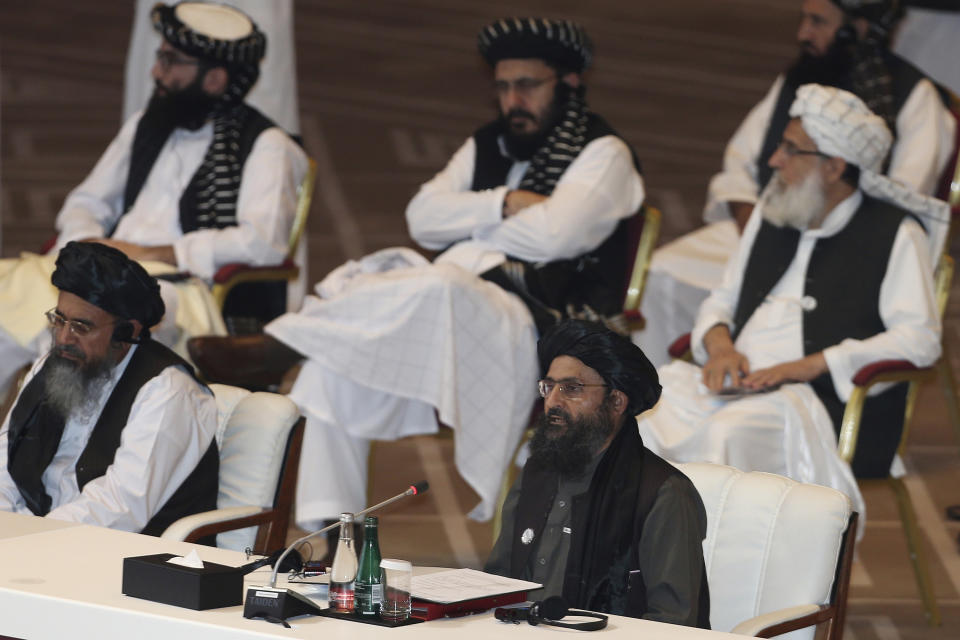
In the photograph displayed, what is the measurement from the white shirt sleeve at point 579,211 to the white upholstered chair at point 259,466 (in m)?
1.55

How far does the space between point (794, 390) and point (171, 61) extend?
2.68 meters

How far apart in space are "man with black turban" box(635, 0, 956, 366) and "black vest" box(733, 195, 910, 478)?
70 centimetres

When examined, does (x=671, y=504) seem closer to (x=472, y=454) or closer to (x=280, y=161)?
(x=472, y=454)

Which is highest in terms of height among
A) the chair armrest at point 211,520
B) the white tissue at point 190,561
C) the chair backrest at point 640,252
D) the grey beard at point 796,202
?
the grey beard at point 796,202

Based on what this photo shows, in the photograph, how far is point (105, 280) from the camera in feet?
13.1

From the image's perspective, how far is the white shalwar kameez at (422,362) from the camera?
5094mm

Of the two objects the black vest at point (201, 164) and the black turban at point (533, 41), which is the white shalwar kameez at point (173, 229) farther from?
the black turban at point (533, 41)

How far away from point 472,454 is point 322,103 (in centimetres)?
753

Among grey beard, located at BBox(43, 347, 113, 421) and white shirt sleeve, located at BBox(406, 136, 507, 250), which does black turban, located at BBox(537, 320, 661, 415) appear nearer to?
grey beard, located at BBox(43, 347, 113, 421)

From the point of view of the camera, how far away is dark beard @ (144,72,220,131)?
6002mm

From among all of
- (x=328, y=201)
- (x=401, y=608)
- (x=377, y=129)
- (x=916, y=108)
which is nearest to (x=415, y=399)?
(x=916, y=108)

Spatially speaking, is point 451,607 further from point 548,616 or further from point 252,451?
point 252,451

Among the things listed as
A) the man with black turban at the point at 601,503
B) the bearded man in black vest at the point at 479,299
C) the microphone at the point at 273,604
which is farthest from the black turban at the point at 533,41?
the microphone at the point at 273,604

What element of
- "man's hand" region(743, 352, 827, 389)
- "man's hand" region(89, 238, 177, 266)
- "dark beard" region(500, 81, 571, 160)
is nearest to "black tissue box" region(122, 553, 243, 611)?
"man's hand" region(743, 352, 827, 389)
